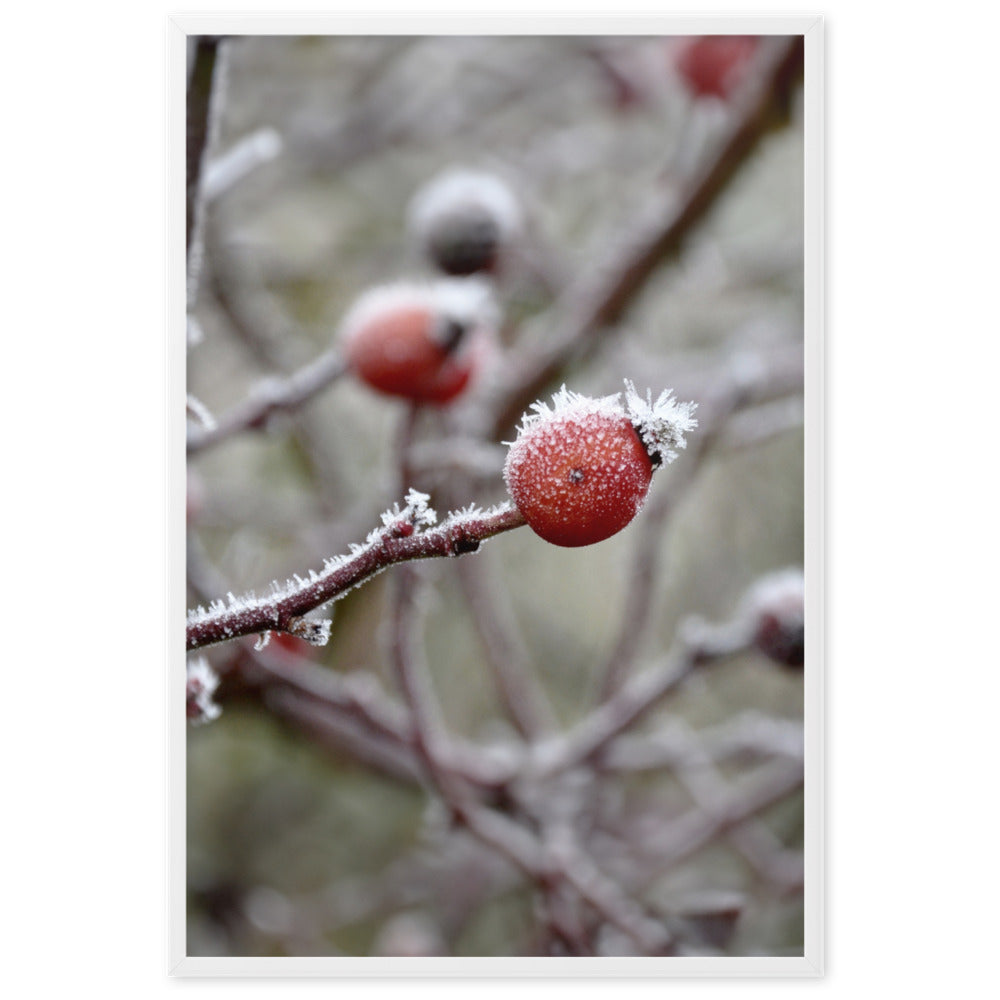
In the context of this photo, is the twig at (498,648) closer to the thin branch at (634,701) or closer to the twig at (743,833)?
the thin branch at (634,701)

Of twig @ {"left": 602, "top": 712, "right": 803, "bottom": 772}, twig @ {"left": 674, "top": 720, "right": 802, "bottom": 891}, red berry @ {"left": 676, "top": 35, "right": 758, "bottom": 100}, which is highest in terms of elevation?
red berry @ {"left": 676, "top": 35, "right": 758, "bottom": 100}

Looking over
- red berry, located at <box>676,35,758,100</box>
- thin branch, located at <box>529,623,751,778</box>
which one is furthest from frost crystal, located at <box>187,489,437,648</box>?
red berry, located at <box>676,35,758,100</box>

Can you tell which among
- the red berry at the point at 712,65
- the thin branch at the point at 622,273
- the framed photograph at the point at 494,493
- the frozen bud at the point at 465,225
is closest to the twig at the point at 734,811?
the framed photograph at the point at 494,493

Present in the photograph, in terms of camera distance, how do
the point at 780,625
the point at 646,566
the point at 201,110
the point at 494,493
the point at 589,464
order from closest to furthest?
the point at 589,464 → the point at 201,110 → the point at 780,625 → the point at 646,566 → the point at 494,493

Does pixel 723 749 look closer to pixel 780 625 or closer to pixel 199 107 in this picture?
pixel 780 625

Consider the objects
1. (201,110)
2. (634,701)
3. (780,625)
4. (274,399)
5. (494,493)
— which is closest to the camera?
(201,110)

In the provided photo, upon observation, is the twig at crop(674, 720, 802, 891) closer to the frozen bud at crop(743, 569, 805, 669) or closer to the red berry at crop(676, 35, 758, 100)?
the frozen bud at crop(743, 569, 805, 669)

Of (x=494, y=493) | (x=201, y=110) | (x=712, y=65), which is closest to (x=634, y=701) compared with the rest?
(x=494, y=493)
